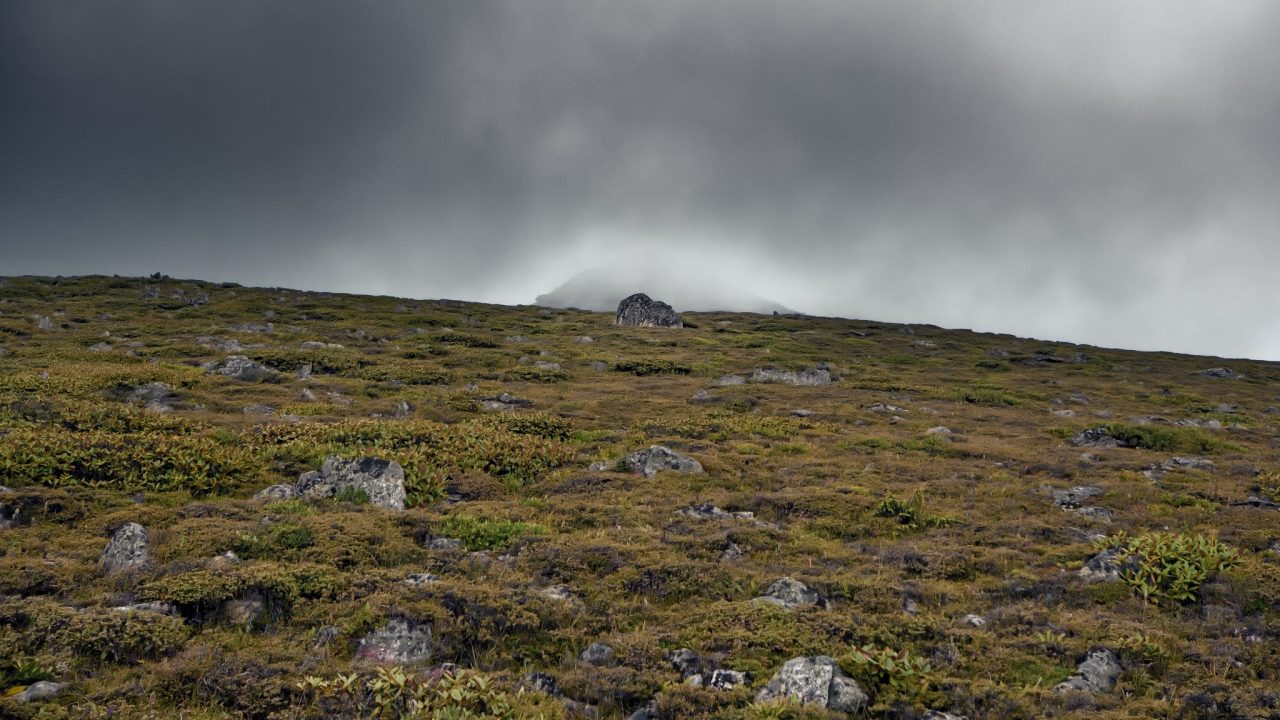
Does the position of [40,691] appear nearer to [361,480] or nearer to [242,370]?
[361,480]

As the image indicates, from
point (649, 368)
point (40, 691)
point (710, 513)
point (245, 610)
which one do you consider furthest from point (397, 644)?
point (649, 368)

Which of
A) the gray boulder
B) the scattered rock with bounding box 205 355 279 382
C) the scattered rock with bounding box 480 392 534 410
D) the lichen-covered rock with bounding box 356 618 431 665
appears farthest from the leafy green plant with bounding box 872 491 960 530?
the scattered rock with bounding box 205 355 279 382

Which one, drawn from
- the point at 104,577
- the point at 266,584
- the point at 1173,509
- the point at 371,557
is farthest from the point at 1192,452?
the point at 104,577

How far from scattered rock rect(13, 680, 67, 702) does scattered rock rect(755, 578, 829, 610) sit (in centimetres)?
960

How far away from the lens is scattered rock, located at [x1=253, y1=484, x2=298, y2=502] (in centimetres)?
1599

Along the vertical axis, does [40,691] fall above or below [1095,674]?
below

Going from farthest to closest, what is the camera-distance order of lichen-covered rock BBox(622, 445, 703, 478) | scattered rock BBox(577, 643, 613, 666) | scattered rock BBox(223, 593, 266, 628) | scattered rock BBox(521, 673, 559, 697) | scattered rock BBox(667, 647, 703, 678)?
lichen-covered rock BBox(622, 445, 703, 478), scattered rock BBox(223, 593, 266, 628), scattered rock BBox(577, 643, 613, 666), scattered rock BBox(667, 647, 703, 678), scattered rock BBox(521, 673, 559, 697)

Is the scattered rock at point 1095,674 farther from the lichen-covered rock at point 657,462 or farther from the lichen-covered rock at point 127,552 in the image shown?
the lichen-covered rock at point 127,552

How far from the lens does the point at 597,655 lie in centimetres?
973

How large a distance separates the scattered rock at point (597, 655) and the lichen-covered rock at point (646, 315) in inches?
2693

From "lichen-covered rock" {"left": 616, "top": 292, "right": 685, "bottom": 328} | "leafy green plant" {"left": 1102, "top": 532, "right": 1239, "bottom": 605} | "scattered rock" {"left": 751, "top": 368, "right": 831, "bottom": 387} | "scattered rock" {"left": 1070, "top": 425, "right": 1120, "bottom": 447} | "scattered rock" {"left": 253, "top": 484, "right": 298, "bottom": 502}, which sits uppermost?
"lichen-covered rock" {"left": 616, "top": 292, "right": 685, "bottom": 328}

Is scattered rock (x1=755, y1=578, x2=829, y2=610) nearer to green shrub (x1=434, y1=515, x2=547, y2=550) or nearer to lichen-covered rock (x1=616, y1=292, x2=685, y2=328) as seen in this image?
green shrub (x1=434, y1=515, x2=547, y2=550)

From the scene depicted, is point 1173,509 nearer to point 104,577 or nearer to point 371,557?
point 371,557

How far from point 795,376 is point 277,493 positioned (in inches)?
1425
